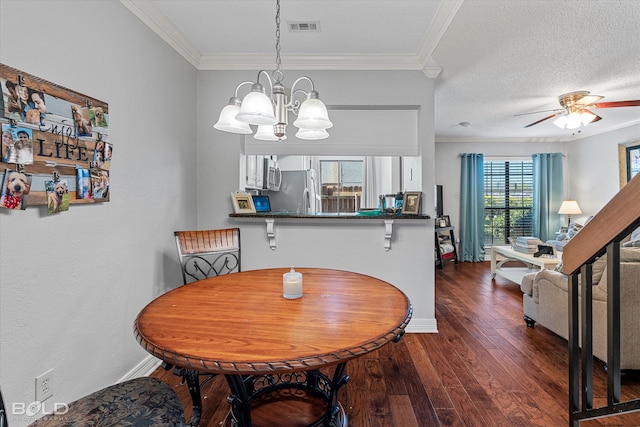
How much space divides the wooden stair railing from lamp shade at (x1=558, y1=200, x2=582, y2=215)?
6.07 meters

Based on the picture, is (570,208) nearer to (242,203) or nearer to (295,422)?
(242,203)

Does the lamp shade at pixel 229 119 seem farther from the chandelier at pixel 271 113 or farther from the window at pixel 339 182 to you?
the window at pixel 339 182

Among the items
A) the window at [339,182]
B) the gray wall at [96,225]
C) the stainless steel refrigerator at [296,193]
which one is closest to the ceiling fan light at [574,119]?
the window at [339,182]

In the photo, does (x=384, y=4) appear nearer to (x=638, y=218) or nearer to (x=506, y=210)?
(x=638, y=218)

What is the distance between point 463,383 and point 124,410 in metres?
1.89

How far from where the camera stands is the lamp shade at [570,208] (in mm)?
5672

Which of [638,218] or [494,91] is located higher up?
[494,91]

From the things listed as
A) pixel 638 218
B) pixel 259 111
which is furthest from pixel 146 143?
pixel 638 218

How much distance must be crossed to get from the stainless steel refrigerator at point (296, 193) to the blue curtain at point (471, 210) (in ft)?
12.8

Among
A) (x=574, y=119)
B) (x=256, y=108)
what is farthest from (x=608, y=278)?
(x=574, y=119)

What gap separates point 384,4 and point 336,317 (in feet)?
6.56

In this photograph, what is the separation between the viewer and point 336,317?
3.82 ft

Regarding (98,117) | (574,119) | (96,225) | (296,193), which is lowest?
(96,225)

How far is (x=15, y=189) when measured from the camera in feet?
4.12
